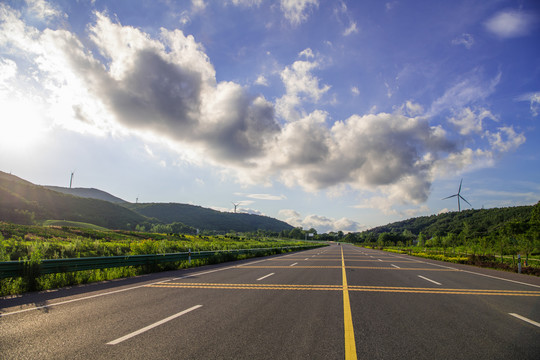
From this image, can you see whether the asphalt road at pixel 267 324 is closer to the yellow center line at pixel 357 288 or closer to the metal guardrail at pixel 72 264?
the yellow center line at pixel 357 288

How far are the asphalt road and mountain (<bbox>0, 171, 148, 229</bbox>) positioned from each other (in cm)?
10141

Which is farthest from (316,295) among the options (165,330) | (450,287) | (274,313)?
(450,287)

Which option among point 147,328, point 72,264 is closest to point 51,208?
point 72,264

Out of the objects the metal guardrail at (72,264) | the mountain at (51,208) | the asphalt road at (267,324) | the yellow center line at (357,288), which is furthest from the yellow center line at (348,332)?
the mountain at (51,208)

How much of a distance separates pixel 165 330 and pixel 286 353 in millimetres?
2221

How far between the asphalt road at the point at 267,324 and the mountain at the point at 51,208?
333ft

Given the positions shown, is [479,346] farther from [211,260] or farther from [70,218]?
[70,218]

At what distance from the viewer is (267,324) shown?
5.02 metres

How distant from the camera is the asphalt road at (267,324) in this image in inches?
153

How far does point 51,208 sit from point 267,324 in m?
142

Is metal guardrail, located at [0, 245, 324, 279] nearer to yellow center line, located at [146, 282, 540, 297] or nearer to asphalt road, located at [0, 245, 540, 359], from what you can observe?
asphalt road, located at [0, 245, 540, 359]

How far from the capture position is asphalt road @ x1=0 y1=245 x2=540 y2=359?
3.88 metres

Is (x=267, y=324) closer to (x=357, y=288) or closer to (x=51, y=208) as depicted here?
(x=357, y=288)

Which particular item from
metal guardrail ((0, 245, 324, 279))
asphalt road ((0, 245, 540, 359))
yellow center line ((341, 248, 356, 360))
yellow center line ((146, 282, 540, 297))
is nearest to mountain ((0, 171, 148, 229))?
metal guardrail ((0, 245, 324, 279))
